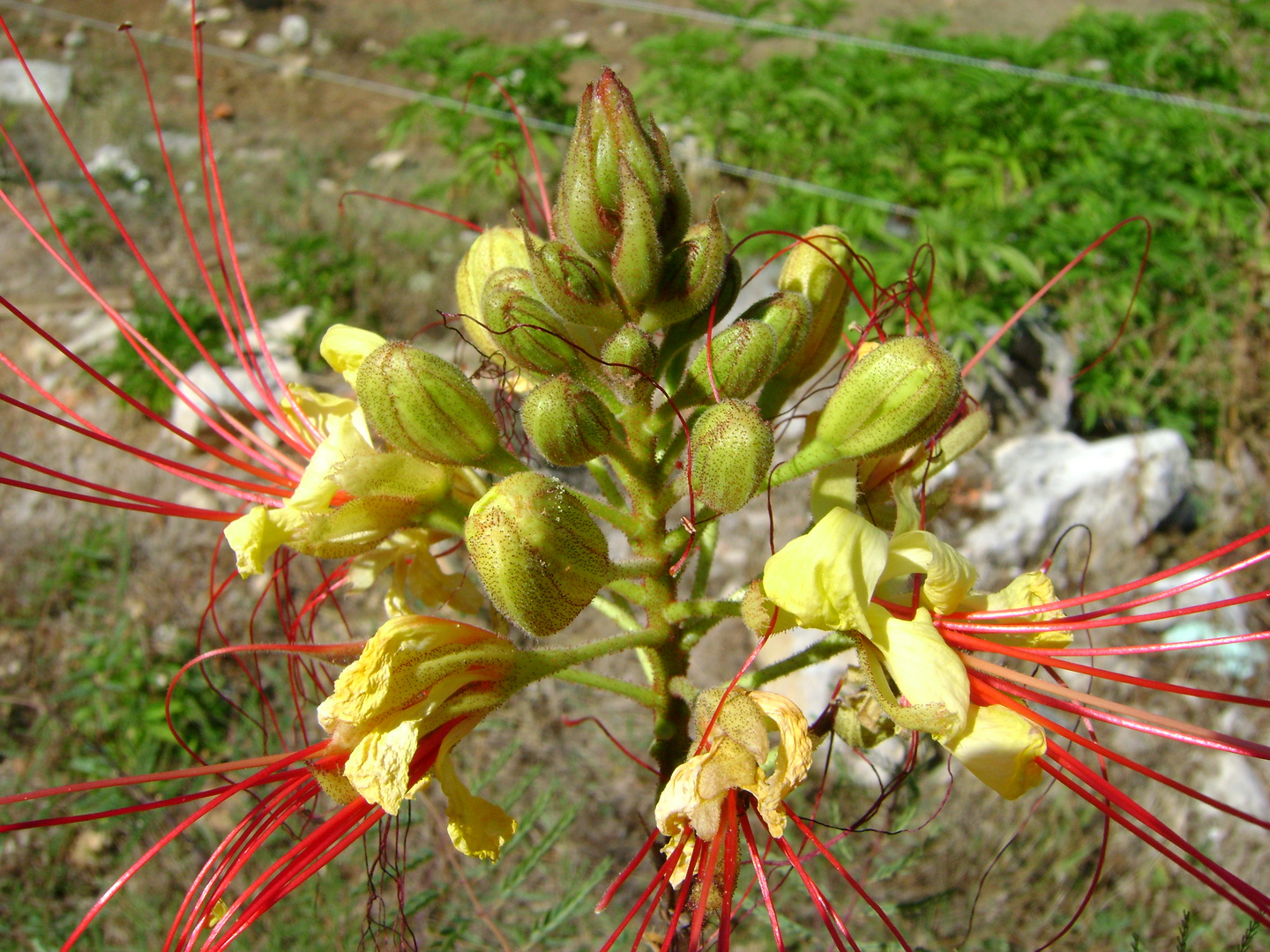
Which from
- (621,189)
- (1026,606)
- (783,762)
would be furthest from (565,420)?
(1026,606)

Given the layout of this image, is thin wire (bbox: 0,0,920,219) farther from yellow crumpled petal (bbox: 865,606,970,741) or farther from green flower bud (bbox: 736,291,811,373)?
yellow crumpled petal (bbox: 865,606,970,741)

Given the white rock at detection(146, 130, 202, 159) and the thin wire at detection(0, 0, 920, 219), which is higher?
the thin wire at detection(0, 0, 920, 219)

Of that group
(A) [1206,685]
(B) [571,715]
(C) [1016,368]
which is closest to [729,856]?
(B) [571,715]

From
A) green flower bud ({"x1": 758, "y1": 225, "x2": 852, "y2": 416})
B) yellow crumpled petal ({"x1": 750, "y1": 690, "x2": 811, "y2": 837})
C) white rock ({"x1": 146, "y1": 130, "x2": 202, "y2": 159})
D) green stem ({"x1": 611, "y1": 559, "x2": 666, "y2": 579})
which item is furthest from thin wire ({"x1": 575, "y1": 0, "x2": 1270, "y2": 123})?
yellow crumpled petal ({"x1": 750, "y1": 690, "x2": 811, "y2": 837})

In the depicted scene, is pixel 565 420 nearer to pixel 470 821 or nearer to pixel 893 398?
pixel 893 398

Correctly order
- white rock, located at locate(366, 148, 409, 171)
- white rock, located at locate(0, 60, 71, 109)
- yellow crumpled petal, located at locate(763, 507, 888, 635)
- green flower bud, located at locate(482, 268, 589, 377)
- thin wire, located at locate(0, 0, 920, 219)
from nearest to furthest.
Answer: yellow crumpled petal, located at locate(763, 507, 888, 635) → green flower bud, located at locate(482, 268, 589, 377) → thin wire, located at locate(0, 0, 920, 219) → white rock, located at locate(0, 60, 71, 109) → white rock, located at locate(366, 148, 409, 171)

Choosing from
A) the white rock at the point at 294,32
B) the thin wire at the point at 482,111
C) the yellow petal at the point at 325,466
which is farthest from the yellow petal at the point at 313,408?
the white rock at the point at 294,32
